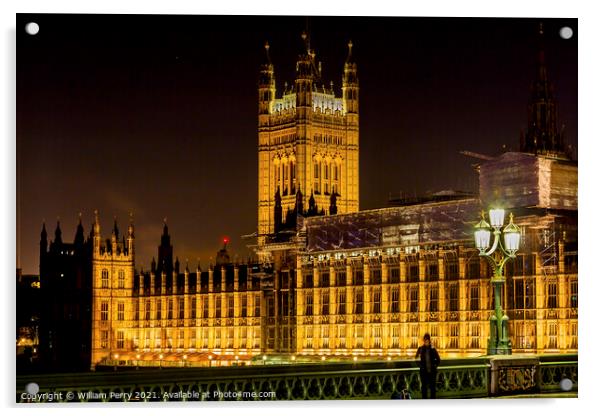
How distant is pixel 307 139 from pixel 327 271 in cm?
209

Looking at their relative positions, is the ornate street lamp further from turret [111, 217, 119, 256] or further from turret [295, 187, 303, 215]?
turret [111, 217, 119, 256]

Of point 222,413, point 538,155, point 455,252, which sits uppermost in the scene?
point 538,155

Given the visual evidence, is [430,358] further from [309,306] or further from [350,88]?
[309,306]

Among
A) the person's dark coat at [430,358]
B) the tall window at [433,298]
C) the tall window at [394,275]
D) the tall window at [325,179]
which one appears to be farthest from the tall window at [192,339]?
the person's dark coat at [430,358]

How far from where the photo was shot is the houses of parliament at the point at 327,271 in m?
16.6

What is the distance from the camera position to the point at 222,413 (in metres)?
15.0

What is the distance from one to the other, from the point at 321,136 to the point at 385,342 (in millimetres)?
2804

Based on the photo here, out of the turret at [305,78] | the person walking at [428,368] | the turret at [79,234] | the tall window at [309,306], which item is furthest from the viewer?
the tall window at [309,306]

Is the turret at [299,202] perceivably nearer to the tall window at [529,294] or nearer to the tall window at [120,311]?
the tall window at [120,311]

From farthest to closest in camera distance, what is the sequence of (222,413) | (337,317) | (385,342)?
(337,317)
(385,342)
(222,413)

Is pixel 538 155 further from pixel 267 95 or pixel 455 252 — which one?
pixel 267 95

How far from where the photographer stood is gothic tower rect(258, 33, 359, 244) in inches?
666

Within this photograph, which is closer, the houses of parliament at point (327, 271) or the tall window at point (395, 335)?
the houses of parliament at point (327, 271)
